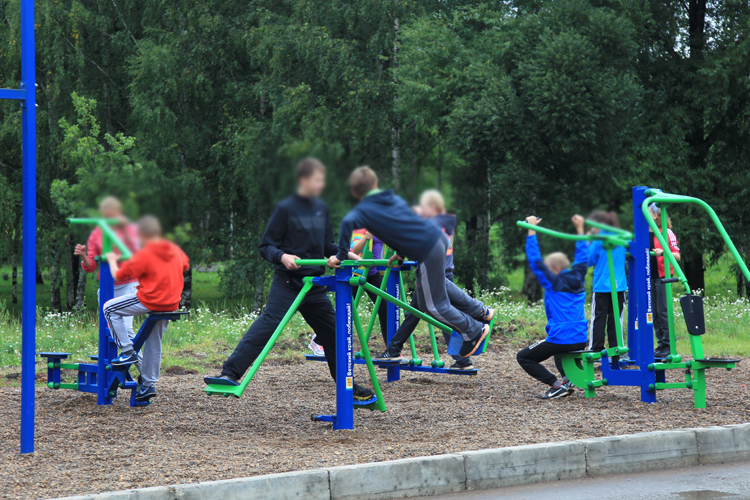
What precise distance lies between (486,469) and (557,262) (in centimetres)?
133

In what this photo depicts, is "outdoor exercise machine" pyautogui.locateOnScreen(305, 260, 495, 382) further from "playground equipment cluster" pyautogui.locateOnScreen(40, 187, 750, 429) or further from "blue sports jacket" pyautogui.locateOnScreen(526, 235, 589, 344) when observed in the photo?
"blue sports jacket" pyautogui.locateOnScreen(526, 235, 589, 344)

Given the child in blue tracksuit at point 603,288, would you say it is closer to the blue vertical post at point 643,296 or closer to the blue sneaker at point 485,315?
the blue vertical post at point 643,296

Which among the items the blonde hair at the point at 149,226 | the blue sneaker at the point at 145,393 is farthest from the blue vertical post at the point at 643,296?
the blonde hair at the point at 149,226

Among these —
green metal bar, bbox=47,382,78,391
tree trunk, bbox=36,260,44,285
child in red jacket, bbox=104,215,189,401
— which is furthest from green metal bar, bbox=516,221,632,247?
tree trunk, bbox=36,260,44,285

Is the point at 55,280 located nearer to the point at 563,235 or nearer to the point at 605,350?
the point at 605,350

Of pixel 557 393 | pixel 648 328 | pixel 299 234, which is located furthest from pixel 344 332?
pixel 648 328

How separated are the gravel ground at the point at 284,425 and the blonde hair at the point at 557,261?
1390mm

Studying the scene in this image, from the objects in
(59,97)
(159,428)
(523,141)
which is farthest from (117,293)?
(59,97)

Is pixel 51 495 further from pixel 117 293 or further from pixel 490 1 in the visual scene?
pixel 490 1

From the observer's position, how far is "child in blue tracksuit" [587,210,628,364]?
511 cm

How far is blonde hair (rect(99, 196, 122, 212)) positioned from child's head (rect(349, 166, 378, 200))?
50.4 inches

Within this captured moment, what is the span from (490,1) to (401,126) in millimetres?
16018

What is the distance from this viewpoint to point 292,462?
5062 millimetres

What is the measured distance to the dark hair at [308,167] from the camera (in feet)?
13.8
